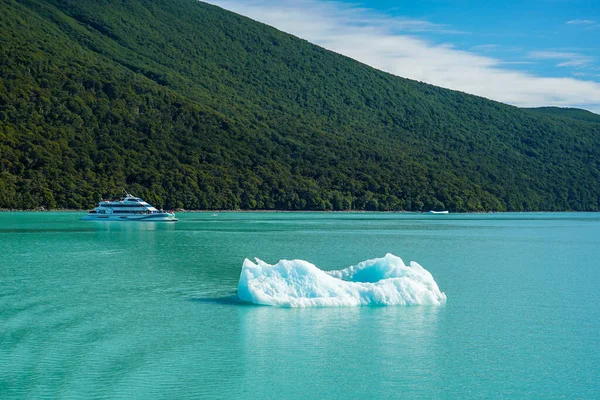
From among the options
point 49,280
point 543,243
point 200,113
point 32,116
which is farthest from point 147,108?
point 49,280

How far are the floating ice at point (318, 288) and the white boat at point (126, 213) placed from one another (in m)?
71.4

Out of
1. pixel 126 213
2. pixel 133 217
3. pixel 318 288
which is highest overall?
pixel 126 213

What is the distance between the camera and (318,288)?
24.8 metres

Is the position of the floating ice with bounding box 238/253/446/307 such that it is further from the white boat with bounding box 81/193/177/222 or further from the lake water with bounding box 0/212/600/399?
the white boat with bounding box 81/193/177/222

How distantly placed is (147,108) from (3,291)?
128m

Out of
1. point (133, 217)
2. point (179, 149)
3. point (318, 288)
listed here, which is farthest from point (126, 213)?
point (318, 288)

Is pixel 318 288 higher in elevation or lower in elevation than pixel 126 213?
lower

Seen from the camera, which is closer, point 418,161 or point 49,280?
point 49,280

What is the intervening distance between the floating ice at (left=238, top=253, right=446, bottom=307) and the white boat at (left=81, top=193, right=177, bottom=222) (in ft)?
234

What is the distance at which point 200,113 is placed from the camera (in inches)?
6250

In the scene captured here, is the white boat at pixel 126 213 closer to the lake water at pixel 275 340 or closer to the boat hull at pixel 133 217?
the boat hull at pixel 133 217

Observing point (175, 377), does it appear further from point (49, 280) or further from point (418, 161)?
point (418, 161)

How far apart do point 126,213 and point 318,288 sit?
76.2 m

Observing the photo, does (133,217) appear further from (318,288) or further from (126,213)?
(318,288)
